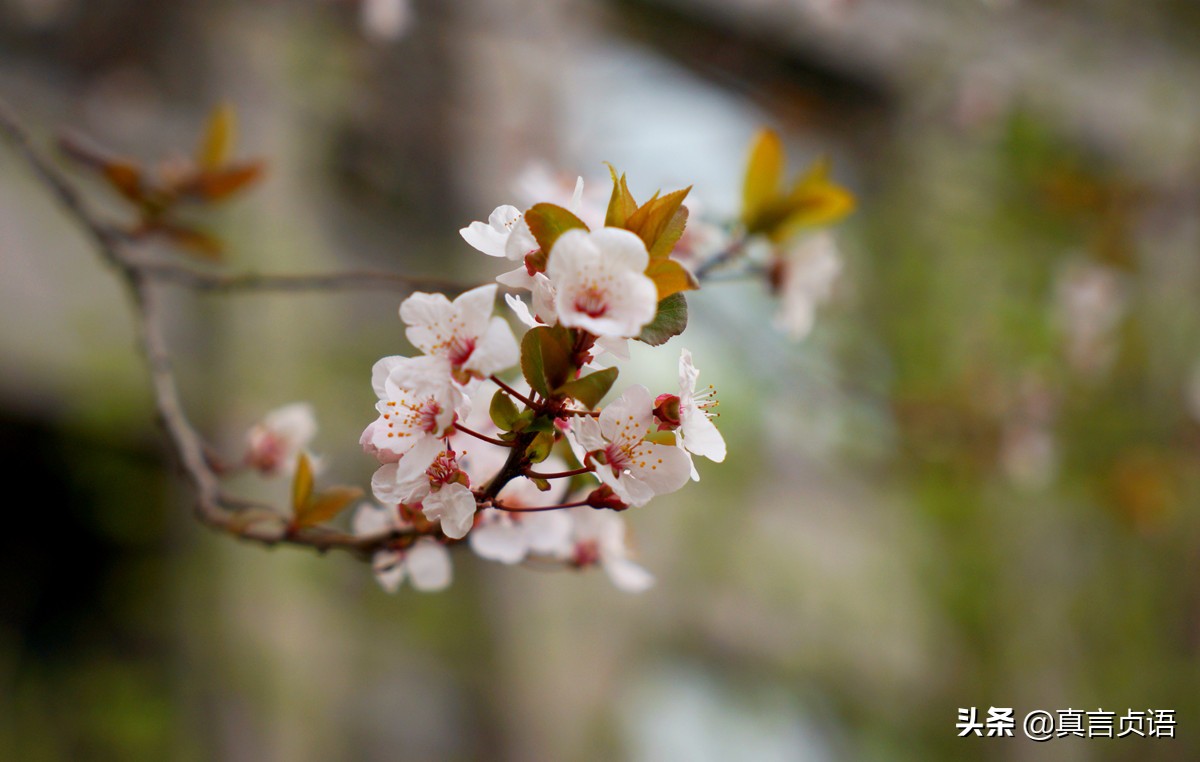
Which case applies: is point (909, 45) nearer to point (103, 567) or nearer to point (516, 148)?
point (516, 148)

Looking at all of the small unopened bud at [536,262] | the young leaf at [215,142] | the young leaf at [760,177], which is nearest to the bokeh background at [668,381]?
the young leaf at [760,177]

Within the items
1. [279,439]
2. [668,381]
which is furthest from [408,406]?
[668,381]

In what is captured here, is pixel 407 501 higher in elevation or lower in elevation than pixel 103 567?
lower

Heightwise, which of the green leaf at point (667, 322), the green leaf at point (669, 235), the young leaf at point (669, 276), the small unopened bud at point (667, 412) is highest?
the green leaf at point (669, 235)

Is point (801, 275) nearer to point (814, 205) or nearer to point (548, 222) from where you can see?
point (814, 205)

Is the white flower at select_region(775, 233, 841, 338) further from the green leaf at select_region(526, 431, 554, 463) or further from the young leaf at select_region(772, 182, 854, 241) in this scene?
the green leaf at select_region(526, 431, 554, 463)

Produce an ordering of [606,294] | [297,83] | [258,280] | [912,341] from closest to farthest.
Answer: [606,294], [258,280], [297,83], [912,341]

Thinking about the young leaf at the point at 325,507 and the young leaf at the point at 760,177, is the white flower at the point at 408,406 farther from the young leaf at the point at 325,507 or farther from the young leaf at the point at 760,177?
the young leaf at the point at 760,177

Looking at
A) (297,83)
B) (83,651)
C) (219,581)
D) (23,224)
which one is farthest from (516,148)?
(83,651)
